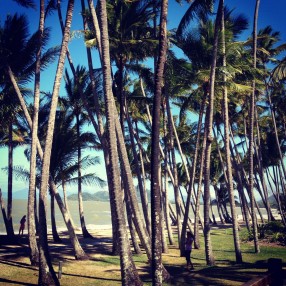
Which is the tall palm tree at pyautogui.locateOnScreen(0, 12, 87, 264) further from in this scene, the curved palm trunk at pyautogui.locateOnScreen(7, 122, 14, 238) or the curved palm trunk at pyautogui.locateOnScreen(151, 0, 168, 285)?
the curved palm trunk at pyautogui.locateOnScreen(151, 0, 168, 285)

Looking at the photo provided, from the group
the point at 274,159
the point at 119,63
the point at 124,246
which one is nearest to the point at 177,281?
the point at 124,246

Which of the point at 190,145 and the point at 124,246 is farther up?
the point at 190,145

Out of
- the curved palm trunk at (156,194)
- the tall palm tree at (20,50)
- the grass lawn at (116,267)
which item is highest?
the tall palm tree at (20,50)

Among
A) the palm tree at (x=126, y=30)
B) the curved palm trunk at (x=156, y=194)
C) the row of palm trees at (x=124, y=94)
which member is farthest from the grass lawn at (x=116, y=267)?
the palm tree at (x=126, y=30)

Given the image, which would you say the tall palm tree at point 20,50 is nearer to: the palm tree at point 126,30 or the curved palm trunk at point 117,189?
the palm tree at point 126,30

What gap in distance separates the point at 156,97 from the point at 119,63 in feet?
21.0

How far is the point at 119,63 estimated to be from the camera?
1256cm

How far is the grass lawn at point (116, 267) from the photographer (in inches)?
360

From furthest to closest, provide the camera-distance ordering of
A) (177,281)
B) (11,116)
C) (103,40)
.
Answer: (11,116)
(177,281)
(103,40)

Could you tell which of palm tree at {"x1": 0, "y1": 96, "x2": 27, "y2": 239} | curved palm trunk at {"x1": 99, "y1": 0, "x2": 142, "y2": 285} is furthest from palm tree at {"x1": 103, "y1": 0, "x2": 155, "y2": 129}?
palm tree at {"x1": 0, "y1": 96, "x2": 27, "y2": 239}

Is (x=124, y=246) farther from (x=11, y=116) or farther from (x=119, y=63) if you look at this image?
(x=11, y=116)

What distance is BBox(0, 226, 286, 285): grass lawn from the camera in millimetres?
9156

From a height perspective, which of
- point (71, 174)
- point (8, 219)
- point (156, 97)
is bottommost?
point (8, 219)

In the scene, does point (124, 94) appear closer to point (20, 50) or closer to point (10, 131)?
point (20, 50)
